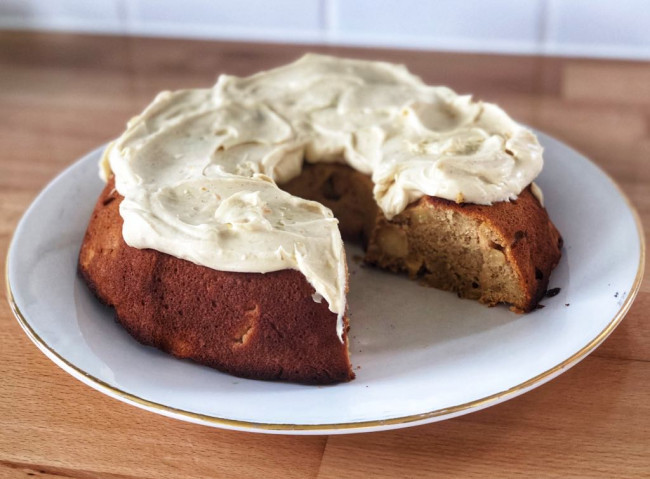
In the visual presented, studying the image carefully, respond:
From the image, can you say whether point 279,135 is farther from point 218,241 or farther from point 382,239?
point 218,241

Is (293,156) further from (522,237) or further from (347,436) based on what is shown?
(347,436)

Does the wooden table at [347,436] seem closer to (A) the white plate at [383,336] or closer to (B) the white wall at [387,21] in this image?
(A) the white plate at [383,336]

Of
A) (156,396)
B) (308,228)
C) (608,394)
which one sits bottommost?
(608,394)

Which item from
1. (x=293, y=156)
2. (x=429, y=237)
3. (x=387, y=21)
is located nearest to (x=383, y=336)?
(x=429, y=237)

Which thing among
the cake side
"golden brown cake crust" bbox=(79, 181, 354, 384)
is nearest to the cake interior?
the cake side

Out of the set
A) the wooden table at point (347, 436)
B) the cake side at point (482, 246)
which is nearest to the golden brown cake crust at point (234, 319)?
the wooden table at point (347, 436)

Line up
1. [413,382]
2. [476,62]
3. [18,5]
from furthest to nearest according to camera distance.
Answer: [18,5], [476,62], [413,382]

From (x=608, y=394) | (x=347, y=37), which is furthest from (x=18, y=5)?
(x=608, y=394)

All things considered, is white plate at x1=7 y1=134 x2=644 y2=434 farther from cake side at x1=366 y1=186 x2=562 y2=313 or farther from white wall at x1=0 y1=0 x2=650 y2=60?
white wall at x1=0 y1=0 x2=650 y2=60
